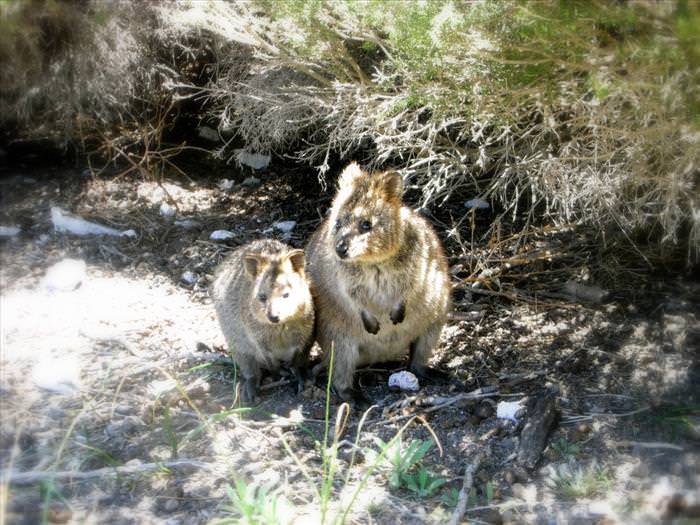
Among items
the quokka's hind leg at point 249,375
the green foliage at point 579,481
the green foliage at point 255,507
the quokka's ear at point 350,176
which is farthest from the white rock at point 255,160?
the green foliage at point 579,481

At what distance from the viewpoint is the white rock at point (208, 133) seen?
260 inches

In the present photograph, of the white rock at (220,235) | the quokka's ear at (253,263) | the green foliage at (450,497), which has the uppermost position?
the quokka's ear at (253,263)

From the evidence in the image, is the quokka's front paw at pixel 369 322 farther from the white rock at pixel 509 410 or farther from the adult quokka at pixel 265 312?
the white rock at pixel 509 410

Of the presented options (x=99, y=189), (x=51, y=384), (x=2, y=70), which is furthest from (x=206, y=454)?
(x=99, y=189)

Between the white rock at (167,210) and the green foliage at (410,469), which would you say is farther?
the white rock at (167,210)

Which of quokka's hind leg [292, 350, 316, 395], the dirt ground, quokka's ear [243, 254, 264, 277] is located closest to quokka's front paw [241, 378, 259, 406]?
the dirt ground

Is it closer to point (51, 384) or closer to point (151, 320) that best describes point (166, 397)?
point (51, 384)

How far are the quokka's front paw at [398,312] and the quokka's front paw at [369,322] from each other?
115 millimetres

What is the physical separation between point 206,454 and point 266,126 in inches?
122

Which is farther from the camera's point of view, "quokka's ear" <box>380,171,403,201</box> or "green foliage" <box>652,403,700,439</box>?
"quokka's ear" <box>380,171,403,201</box>

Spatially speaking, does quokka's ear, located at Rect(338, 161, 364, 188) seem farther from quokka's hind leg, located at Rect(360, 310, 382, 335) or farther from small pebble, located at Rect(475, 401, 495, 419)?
small pebble, located at Rect(475, 401, 495, 419)

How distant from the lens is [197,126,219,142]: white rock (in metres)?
6.60

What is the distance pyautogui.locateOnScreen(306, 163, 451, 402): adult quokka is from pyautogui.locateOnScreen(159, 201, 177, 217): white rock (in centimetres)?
189

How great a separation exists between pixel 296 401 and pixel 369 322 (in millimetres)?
681
